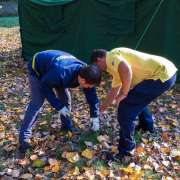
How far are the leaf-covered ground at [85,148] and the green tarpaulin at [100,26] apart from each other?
187 cm

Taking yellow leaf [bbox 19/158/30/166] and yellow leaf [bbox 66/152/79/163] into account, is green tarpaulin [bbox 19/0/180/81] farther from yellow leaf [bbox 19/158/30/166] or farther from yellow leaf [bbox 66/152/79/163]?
yellow leaf [bbox 19/158/30/166]

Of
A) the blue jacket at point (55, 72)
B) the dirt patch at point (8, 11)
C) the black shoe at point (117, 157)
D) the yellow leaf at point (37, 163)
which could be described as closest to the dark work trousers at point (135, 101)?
the black shoe at point (117, 157)

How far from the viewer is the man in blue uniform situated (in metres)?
2.22

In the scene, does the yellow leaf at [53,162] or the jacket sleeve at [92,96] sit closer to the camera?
the yellow leaf at [53,162]

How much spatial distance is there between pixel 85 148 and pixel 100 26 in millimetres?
4060

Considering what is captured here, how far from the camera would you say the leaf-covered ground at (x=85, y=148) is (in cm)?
232

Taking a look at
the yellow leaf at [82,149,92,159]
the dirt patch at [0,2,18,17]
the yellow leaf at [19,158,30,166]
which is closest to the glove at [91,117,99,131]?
the yellow leaf at [82,149,92,159]

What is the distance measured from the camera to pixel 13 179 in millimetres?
2295

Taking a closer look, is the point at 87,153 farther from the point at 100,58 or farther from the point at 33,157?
the point at 100,58

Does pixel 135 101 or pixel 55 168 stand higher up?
pixel 135 101

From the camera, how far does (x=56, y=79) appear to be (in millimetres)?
2219

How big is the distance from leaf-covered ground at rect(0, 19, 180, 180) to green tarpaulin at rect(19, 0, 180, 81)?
1.87m

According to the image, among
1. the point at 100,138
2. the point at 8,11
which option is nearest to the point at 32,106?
the point at 100,138

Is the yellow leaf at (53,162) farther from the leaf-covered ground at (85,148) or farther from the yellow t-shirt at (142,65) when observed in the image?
the yellow t-shirt at (142,65)
